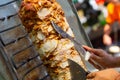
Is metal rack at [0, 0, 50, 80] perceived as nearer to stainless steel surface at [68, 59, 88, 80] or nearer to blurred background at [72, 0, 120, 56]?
stainless steel surface at [68, 59, 88, 80]

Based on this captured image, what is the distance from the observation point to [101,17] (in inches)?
A: 190

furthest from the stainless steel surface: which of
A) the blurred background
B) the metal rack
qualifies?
the blurred background

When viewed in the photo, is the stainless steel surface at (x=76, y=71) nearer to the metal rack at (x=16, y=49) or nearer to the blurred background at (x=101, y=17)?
the metal rack at (x=16, y=49)

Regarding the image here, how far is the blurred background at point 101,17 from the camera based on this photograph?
471 centimetres

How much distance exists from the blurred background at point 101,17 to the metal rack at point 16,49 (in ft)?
10.3

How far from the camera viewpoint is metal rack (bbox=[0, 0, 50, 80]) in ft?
4.53

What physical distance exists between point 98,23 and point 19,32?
353 cm

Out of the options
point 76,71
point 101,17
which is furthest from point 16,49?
point 101,17

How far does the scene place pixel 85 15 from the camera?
4770mm

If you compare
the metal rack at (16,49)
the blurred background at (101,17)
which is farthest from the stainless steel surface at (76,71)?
the blurred background at (101,17)

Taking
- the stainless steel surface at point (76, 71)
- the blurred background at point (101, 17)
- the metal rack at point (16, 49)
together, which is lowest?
the blurred background at point (101, 17)

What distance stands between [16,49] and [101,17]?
3.47 metres

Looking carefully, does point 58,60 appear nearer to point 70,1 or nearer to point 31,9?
point 31,9

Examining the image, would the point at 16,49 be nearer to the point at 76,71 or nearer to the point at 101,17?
the point at 76,71
